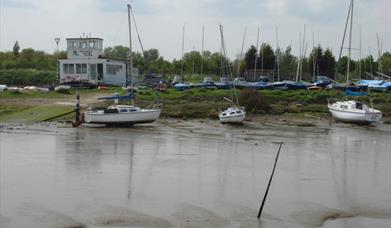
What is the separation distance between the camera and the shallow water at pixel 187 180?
42.1ft

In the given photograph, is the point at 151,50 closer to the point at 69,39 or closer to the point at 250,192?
the point at 69,39

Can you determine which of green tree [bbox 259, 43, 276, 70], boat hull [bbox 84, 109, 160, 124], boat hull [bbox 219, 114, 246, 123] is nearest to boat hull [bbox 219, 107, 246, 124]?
boat hull [bbox 219, 114, 246, 123]

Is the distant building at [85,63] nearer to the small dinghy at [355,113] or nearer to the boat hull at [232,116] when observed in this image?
the boat hull at [232,116]

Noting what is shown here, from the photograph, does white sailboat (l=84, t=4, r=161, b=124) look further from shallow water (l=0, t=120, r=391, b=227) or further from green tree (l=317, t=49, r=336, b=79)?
green tree (l=317, t=49, r=336, b=79)

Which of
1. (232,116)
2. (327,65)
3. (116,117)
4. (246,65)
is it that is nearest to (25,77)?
(246,65)

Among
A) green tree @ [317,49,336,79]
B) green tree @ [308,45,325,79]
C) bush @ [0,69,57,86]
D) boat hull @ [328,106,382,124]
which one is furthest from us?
green tree @ [317,49,336,79]

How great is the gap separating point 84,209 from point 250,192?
15.2ft

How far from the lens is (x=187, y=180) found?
17.3m

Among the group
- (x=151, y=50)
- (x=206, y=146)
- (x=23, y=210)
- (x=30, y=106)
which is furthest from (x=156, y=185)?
(x=151, y=50)

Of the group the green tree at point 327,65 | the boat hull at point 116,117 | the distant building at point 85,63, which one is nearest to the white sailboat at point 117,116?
the boat hull at point 116,117

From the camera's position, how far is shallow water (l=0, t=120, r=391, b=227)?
1282 centimetres

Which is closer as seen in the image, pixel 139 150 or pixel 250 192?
pixel 250 192

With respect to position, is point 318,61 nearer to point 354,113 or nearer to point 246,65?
point 246,65

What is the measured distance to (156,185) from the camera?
1634 cm
